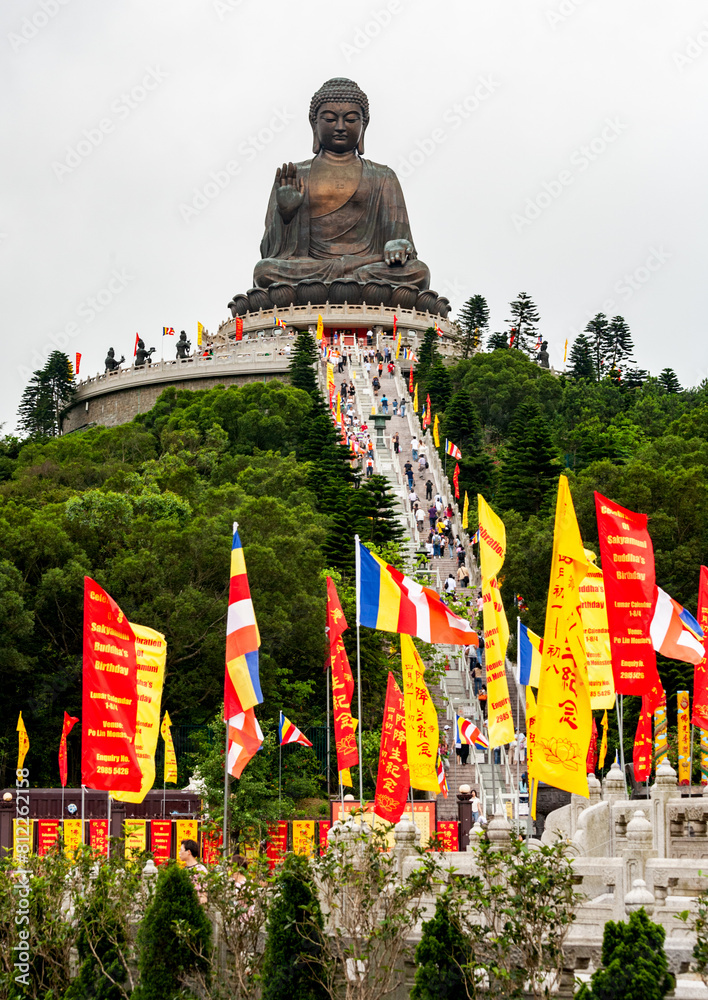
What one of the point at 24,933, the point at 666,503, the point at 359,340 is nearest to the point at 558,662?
the point at 24,933

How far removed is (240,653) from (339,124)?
5364 cm

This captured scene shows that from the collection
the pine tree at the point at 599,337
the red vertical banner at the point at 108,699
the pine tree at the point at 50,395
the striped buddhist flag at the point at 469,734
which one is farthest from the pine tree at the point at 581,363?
the red vertical banner at the point at 108,699

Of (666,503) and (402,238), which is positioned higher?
(402,238)

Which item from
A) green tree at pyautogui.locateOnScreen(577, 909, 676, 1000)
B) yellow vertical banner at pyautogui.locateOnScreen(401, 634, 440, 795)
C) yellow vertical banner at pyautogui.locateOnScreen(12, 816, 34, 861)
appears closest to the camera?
green tree at pyautogui.locateOnScreen(577, 909, 676, 1000)

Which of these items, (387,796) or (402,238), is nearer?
(387,796)

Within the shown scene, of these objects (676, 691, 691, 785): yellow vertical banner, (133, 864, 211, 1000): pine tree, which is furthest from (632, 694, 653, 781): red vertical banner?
(133, 864, 211, 1000): pine tree

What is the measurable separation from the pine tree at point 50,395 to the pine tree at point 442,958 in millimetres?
53152

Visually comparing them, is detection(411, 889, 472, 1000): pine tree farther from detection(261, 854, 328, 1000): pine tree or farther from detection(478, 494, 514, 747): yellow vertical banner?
detection(478, 494, 514, 747): yellow vertical banner

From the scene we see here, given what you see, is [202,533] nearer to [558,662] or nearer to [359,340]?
[558,662]

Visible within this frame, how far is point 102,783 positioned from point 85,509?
18.6 m

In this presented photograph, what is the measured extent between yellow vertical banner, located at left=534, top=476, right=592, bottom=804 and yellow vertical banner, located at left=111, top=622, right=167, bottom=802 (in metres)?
4.45

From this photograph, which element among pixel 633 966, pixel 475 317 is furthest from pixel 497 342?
pixel 633 966

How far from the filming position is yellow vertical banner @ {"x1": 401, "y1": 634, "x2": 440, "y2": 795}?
1833cm

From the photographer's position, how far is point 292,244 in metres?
65.9
